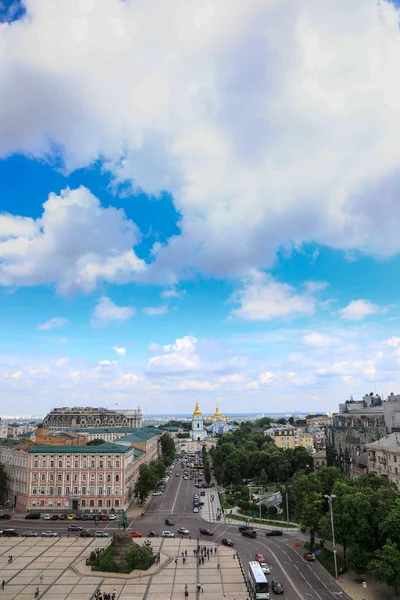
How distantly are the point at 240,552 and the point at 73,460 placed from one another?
5077cm

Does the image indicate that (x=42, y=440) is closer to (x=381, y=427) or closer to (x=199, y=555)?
(x=199, y=555)

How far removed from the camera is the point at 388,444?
98125 millimetres

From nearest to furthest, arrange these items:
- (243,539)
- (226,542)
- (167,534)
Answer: (226,542), (243,539), (167,534)

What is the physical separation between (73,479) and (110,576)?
47.8m

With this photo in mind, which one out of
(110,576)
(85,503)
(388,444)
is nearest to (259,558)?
(110,576)

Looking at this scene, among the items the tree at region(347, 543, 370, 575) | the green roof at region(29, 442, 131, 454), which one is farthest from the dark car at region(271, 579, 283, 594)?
the green roof at region(29, 442, 131, 454)

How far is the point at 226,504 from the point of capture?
4722 inches

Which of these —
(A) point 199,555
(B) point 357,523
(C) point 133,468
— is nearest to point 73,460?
(C) point 133,468

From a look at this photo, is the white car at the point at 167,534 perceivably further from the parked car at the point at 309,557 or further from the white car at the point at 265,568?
the parked car at the point at 309,557

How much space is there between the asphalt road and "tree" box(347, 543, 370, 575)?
3682 mm

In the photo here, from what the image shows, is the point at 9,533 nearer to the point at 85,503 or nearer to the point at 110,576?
the point at 85,503

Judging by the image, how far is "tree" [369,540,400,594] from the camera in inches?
2167

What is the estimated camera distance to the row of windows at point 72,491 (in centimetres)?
11175

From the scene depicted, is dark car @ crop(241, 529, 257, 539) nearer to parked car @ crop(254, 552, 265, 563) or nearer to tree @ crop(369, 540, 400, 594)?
parked car @ crop(254, 552, 265, 563)
